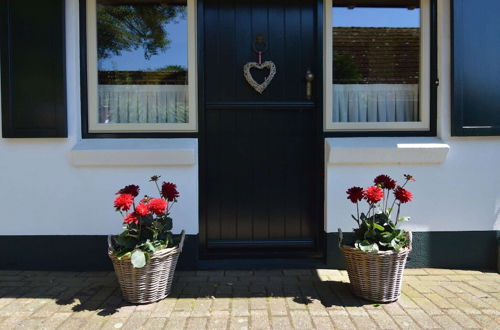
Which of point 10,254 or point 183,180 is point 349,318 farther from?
point 10,254

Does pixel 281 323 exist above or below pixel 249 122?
below

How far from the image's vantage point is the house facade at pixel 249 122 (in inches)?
140

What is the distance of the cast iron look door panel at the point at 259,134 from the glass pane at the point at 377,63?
0.31 m

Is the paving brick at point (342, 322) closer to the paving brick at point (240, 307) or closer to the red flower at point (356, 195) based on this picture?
the paving brick at point (240, 307)

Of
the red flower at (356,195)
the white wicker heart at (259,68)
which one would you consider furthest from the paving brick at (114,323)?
the white wicker heart at (259,68)

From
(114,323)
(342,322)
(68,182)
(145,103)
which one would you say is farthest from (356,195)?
(68,182)

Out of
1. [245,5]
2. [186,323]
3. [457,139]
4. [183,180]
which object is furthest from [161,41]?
[457,139]

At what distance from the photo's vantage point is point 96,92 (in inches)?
147

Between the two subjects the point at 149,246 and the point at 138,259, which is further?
the point at 149,246

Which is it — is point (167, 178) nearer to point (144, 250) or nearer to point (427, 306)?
point (144, 250)

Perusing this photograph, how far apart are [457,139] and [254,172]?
1823 millimetres

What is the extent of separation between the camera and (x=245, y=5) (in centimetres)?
377

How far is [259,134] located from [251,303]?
1.51 meters

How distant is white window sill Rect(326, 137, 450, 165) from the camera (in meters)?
3.59
